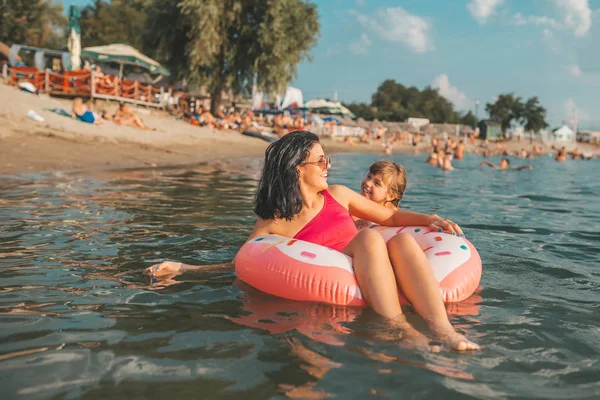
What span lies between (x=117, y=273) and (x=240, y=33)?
2160 cm

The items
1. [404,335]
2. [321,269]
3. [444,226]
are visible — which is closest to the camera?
[404,335]

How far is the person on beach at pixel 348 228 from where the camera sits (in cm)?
295

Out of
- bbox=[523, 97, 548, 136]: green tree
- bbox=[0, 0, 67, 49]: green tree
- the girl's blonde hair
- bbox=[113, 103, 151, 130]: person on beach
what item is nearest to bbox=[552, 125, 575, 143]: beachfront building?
bbox=[523, 97, 548, 136]: green tree

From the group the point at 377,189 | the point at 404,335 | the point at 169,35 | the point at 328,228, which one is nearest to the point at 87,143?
the point at 377,189

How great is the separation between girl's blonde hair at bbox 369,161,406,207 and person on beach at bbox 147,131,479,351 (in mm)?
456

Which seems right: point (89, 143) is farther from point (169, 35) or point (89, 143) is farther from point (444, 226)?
point (169, 35)

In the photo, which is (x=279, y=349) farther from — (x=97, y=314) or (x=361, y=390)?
(x=97, y=314)

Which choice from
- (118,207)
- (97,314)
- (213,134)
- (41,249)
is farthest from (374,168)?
(213,134)

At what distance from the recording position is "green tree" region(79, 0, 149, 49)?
4225cm

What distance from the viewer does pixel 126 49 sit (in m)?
23.3

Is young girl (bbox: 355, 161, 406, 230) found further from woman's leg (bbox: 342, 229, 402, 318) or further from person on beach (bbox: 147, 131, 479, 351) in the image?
woman's leg (bbox: 342, 229, 402, 318)

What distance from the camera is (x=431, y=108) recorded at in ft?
242

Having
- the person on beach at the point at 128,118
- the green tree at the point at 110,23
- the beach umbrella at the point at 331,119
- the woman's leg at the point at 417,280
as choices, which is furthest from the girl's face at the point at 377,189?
the green tree at the point at 110,23

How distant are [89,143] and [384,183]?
11.0 meters
